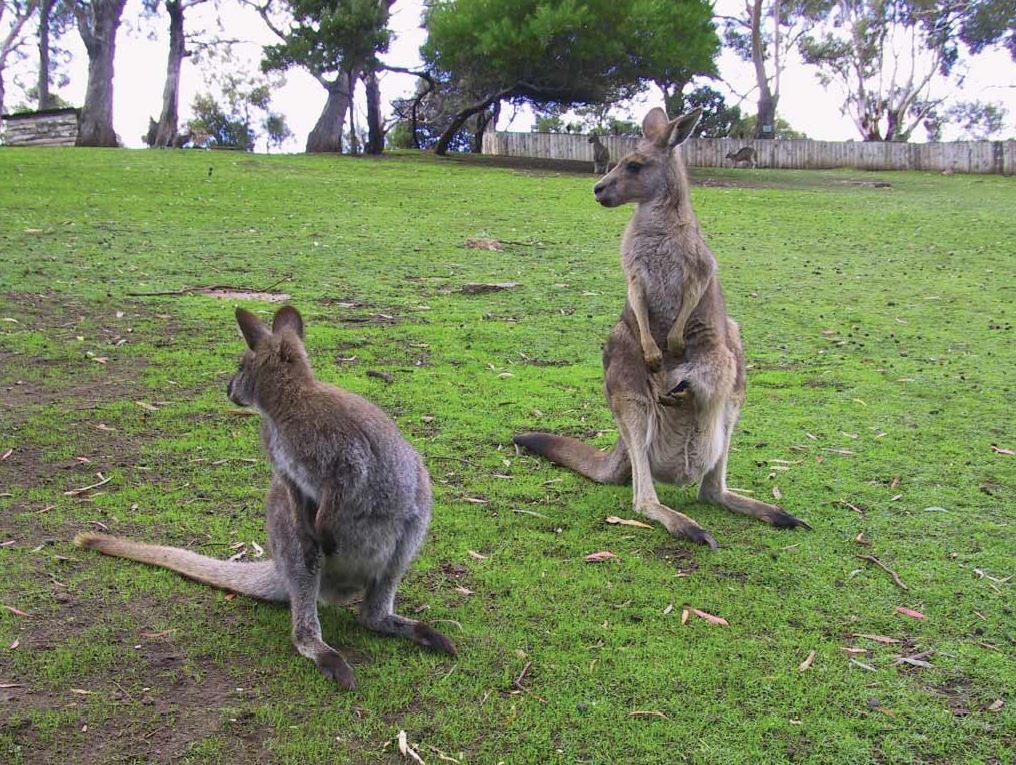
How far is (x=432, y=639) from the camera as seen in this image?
9.26ft

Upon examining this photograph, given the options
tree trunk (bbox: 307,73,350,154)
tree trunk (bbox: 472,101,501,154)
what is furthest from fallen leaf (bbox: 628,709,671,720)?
tree trunk (bbox: 472,101,501,154)

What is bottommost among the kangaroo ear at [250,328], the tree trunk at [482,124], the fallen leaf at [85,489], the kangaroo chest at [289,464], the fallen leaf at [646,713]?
the fallen leaf at [646,713]

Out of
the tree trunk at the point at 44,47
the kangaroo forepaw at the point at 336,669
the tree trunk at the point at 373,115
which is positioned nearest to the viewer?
the kangaroo forepaw at the point at 336,669

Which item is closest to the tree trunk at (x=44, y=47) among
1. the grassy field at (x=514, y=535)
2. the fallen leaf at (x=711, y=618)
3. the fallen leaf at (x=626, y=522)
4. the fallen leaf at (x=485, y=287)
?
the grassy field at (x=514, y=535)

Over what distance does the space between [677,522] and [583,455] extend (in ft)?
2.42

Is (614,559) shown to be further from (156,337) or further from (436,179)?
(436,179)

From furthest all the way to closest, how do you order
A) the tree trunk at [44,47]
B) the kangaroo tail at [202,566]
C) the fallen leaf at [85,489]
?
1. the tree trunk at [44,47]
2. the fallen leaf at [85,489]
3. the kangaroo tail at [202,566]

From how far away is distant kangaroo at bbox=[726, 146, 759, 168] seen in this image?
25.2 metres

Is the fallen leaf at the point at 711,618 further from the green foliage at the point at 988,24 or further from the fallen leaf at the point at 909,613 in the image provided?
the green foliage at the point at 988,24

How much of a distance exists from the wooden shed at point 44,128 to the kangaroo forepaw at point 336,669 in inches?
947

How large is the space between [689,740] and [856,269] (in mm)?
8009

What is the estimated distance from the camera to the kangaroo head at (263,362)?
286 centimetres

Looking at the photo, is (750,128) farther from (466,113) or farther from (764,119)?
(466,113)

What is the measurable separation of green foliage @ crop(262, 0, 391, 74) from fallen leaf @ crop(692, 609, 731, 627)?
19.1 meters
